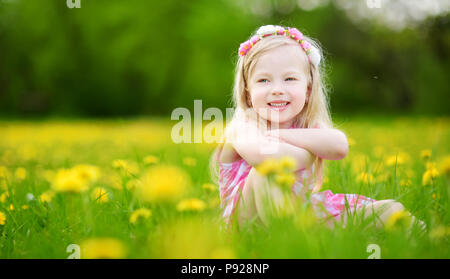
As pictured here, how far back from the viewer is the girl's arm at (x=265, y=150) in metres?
1.41

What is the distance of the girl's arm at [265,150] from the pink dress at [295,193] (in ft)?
0.26

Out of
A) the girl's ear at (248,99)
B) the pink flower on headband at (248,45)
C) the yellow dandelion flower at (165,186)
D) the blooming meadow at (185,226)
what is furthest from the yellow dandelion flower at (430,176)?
the yellow dandelion flower at (165,186)

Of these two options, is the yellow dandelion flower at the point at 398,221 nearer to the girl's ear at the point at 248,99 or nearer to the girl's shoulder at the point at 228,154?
the girl's shoulder at the point at 228,154

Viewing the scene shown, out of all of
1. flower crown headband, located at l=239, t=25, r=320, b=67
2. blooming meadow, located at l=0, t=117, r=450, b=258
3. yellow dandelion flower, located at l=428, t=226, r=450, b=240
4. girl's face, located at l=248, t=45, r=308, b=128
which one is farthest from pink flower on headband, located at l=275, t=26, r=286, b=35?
yellow dandelion flower, located at l=428, t=226, r=450, b=240

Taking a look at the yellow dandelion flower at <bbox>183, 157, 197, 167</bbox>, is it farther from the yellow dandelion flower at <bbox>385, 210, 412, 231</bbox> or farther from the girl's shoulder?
the yellow dandelion flower at <bbox>385, 210, 412, 231</bbox>

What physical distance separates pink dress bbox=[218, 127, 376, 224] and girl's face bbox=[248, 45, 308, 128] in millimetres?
220

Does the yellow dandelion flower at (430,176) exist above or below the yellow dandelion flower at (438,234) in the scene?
above

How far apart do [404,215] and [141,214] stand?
A: 30.4 inches

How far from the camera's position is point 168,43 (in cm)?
1491

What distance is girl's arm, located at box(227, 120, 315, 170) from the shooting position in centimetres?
141

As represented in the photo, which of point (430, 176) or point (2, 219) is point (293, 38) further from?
point (2, 219)

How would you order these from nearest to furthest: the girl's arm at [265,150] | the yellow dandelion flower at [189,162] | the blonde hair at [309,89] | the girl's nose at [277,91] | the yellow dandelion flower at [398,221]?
the yellow dandelion flower at [398,221] < the girl's arm at [265,150] < the girl's nose at [277,91] < the blonde hair at [309,89] < the yellow dandelion flower at [189,162]

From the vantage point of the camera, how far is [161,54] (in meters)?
14.8
